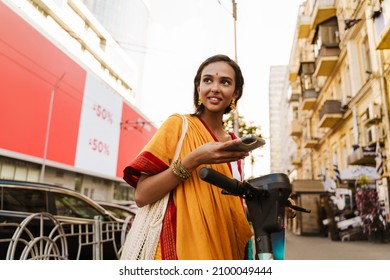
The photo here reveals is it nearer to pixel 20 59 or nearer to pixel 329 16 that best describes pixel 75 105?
pixel 20 59

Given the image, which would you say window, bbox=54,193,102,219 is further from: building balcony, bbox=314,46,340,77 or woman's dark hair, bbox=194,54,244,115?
building balcony, bbox=314,46,340,77

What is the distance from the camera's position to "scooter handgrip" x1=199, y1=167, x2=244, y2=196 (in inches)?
29.6

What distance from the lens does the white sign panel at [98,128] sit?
8320mm

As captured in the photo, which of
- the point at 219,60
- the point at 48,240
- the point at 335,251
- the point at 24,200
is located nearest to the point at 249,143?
A: the point at 219,60

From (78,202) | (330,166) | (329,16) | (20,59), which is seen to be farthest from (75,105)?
(330,166)

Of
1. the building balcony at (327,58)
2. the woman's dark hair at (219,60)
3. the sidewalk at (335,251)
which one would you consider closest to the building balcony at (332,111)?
the building balcony at (327,58)

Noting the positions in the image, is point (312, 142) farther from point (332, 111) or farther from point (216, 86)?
point (216, 86)

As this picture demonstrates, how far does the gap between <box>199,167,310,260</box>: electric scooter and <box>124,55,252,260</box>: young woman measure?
88 millimetres

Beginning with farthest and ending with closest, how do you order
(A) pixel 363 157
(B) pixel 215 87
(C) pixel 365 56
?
(C) pixel 365 56
(A) pixel 363 157
(B) pixel 215 87

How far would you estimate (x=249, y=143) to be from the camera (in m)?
0.82

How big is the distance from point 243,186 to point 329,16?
12.0 metres

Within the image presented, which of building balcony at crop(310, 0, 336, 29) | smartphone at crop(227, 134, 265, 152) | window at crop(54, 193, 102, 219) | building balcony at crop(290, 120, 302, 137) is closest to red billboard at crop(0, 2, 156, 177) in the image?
window at crop(54, 193, 102, 219)

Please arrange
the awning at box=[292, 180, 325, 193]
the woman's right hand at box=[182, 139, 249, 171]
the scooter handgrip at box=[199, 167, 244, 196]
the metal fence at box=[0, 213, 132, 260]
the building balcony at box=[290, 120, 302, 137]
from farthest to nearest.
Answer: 1. the building balcony at box=[290, 120, 302, 137]
2. the awning at box=[292, 180, 325, 193]
3. the metal fence at box=[0, 213, 132, 260]
4. the woman's right hand at box=[182, 139, 249, 171]
5. the scooter handgrip at box=[199, 167, 244, 196]

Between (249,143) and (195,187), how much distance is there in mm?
251
